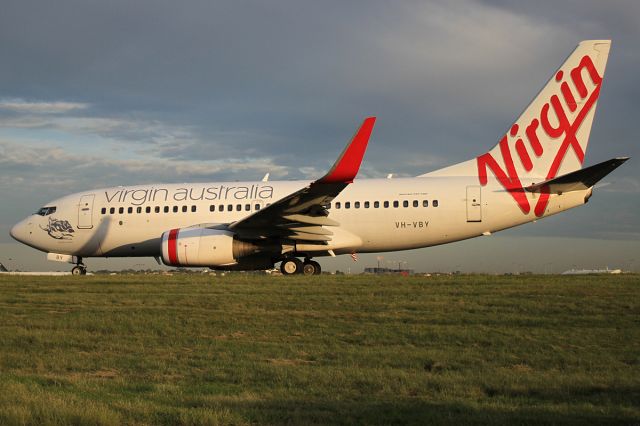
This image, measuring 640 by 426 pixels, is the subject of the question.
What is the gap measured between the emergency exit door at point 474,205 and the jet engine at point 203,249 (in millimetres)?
7389

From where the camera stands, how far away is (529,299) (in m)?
15.6

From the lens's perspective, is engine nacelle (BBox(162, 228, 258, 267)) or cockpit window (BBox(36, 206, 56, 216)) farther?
cockpit window (BBox(36, 206, 56, 216))

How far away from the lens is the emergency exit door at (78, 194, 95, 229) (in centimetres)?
2956

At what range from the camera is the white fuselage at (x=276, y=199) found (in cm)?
2514

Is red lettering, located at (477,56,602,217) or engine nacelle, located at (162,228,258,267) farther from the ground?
red lettering, located at (477,56,602,217)

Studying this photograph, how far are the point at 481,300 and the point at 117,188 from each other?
19.2 meters

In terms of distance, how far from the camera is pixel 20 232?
31.1 meters

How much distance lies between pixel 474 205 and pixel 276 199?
724 centimetres

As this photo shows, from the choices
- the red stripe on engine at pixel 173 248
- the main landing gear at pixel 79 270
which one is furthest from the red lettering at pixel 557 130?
the main landing gear at pixel 79 270

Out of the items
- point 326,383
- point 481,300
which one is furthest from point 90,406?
point 481,300

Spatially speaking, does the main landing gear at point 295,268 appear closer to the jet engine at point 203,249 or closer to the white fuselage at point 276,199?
the white fuselage at point 276,199

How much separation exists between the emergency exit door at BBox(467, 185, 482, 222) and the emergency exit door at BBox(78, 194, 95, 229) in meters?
14.7

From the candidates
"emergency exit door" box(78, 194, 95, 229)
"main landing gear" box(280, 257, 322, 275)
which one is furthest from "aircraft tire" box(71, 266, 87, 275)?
"main landing gear" box(280, 257, 322, 275)

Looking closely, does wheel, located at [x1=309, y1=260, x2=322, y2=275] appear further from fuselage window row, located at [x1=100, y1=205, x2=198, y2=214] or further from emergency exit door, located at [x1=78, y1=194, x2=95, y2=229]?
emergency exit door, located at [x1=78, y1=194, x2=95, y2=229]
